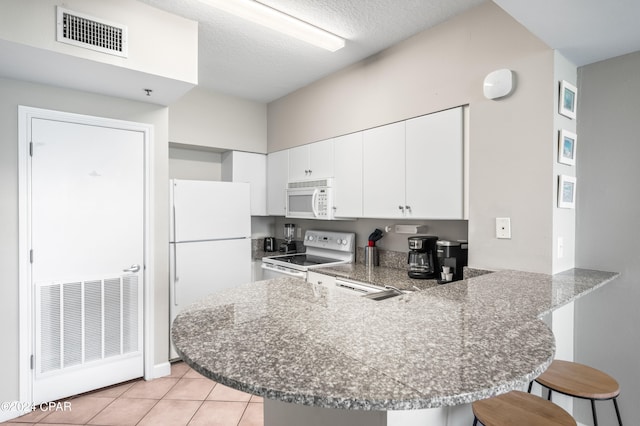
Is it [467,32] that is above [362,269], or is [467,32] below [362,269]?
above

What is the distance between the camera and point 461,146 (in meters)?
2.34

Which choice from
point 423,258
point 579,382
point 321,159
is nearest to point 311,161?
point 321,159

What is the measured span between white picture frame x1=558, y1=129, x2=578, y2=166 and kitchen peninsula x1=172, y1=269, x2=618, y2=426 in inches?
29.9

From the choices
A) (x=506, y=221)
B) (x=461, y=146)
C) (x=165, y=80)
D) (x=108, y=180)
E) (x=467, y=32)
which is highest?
(x=467, y=32)

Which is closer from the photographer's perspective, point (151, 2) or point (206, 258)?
point (151, 2)

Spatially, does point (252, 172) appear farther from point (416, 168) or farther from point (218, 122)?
point (416, 168)

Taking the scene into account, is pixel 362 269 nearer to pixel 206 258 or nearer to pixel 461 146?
pixel 461 146

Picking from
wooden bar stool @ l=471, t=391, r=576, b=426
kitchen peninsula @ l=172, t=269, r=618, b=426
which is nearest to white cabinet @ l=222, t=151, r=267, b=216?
kitchen peninsula @ l=172, t=269, r=618, b=426

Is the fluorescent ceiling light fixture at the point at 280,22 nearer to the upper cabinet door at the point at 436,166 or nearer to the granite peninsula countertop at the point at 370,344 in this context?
the upper cabinet door at the point at 436,166

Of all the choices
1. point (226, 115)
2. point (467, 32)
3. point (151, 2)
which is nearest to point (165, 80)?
point (151, 2)

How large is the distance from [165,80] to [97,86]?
56cm

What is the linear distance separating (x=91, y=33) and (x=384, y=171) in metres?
2.14

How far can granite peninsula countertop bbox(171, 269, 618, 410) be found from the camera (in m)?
0.71

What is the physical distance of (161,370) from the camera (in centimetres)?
294
